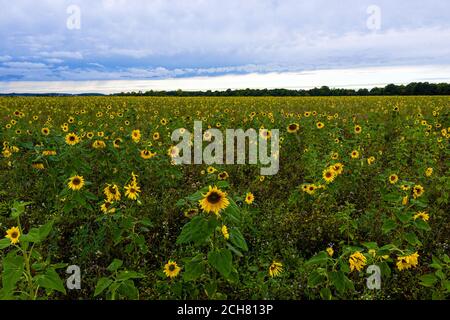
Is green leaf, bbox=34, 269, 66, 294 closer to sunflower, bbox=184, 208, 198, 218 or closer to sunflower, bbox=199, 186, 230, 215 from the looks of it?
sunflower, bbox=199, 186, 230, 215

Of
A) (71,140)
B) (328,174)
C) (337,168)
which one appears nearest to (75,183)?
(71,140)

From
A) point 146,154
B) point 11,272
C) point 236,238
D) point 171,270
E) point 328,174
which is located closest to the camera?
point 11,272

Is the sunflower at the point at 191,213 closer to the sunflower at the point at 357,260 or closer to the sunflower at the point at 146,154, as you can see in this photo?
the sunflower at the point at 357,260

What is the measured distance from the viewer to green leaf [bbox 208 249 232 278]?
2256 millimetres

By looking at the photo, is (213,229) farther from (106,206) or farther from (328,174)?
(328,174)

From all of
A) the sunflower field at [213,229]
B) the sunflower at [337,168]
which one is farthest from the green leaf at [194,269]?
the sunflower at [337,168]

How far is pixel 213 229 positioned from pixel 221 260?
8.6 inches

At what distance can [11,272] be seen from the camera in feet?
6.81

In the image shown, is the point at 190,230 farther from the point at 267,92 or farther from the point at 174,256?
the point at 267,92

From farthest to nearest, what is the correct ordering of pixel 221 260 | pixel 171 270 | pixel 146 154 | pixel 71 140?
pixel 146 154 < pixel 71 140 < pixel 171 270 < pixel 221 260
